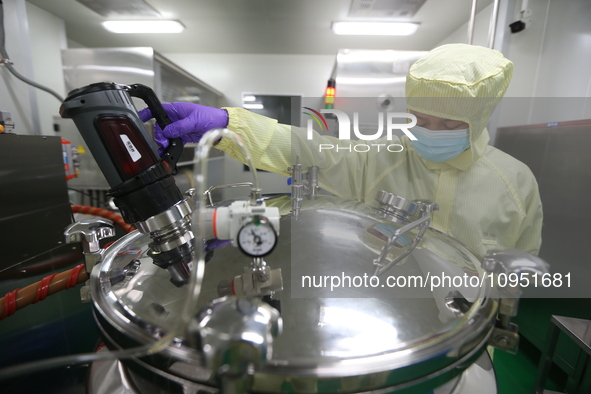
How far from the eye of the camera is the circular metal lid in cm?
41

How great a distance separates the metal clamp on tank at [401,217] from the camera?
2.06ft

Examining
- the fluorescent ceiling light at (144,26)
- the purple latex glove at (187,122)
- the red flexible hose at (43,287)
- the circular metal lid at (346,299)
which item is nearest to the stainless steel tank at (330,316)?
the circular metal lid at (346,299)

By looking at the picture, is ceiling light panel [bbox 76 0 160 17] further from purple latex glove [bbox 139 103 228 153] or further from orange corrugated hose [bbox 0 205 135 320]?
orange corrugated hose [bbox 0 205 135 320]

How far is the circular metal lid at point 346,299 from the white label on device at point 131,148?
0.25m

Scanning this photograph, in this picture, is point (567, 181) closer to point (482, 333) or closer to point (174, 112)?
point (482, 333)

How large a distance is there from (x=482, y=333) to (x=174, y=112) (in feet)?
3.38

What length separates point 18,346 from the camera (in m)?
Answer: 1.10

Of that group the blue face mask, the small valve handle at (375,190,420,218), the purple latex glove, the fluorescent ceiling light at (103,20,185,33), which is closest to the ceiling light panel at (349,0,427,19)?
the fluorescent ceiling light at (103,20,185,33)

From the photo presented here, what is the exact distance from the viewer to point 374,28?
111 inches

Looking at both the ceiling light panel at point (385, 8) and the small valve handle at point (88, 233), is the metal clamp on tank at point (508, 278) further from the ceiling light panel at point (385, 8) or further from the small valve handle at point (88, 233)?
the ceiling light panel at point (385, 8)

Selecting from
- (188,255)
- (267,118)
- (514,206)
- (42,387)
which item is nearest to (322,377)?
(188,255)

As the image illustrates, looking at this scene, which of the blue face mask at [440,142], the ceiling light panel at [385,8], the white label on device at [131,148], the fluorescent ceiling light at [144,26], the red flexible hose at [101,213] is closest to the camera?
the white label on device at [131,148]

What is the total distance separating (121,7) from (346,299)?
3225 millimetres

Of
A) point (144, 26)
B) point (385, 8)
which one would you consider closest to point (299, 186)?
point (385, 8)
